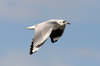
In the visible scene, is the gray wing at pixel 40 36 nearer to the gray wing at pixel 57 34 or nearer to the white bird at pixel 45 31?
the white bird at pixel 45 31

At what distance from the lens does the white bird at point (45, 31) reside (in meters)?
23.3

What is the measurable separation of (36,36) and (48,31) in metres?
1.78

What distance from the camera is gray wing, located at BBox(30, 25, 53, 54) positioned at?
23.0m

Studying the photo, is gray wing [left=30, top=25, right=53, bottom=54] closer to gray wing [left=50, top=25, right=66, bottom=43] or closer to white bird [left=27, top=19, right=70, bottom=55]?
white bird [left=27, top=19, right=70, bottom=55]

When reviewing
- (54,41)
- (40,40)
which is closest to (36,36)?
(40,40)

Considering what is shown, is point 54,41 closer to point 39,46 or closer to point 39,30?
point 39,30

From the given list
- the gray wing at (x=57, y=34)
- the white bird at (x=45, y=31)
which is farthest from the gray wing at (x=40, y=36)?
the gray wing at (x=57, y=34)

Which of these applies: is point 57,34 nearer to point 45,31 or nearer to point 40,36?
point 45,31

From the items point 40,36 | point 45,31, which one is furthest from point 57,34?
point 40,36

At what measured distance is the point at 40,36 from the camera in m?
24.6

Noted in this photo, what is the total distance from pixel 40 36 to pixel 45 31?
1.44m

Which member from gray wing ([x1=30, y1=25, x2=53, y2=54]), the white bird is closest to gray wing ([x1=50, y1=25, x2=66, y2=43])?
the white bird

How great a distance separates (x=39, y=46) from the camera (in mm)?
23141

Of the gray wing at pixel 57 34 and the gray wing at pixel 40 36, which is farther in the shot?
the gray wing at pixel 57 34
